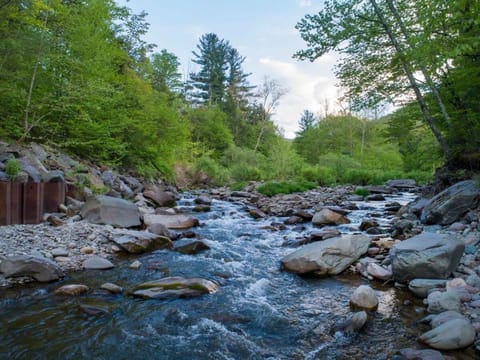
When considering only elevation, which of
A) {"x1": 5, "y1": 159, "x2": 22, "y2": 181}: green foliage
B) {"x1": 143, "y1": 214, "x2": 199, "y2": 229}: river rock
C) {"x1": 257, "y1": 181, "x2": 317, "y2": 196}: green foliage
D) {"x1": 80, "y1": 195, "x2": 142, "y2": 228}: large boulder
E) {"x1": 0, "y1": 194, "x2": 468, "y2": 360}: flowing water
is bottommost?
{"x1": 0, "y1": 194, "x2": 468, "y2": 360}: flowing water

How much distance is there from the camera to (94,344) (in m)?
2.84

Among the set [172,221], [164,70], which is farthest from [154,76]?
[172,221]

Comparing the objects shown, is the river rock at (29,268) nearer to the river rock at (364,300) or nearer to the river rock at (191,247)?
the river rock at (191,247)

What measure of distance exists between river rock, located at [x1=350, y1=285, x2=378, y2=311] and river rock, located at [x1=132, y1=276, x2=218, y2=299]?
1714 millimetres

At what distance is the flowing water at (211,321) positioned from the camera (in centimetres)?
277

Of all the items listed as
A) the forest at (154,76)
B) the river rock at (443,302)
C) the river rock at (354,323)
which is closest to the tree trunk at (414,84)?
the forest at (154,76)

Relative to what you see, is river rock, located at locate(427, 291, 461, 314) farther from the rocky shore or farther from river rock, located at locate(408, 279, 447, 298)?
river rock, located at locate(408, 279, 447, 298)

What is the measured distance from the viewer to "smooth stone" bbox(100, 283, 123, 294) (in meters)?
3.95

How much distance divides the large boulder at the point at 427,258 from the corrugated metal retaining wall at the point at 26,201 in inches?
254

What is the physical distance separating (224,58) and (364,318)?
37.6 m

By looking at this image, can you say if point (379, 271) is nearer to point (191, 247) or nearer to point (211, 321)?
point (211, 321)

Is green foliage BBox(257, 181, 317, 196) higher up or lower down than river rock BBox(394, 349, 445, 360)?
higher up

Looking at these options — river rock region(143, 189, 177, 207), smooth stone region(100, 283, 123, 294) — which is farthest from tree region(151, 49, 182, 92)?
smooth stone region(100, 283, 123, 294)

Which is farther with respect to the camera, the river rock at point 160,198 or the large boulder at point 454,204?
the river rock at point 160,198
